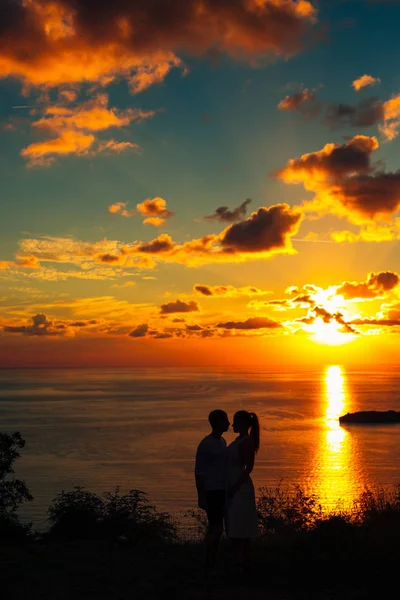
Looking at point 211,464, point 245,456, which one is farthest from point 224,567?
point 245,456

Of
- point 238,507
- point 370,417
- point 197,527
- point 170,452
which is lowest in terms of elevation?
point 370,417

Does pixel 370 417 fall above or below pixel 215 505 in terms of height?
below

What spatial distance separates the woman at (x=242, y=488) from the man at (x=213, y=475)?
134 mm

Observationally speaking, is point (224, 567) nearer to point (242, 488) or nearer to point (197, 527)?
point (242, 488)

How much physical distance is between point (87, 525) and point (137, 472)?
45631 millimetres

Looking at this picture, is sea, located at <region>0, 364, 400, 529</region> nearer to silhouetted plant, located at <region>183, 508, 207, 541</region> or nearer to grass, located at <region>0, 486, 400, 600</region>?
silhouetted plant, located at <region>183, 508, 207, 541</region>

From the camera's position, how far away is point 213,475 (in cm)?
948

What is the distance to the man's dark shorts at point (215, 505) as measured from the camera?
9492 millimetres

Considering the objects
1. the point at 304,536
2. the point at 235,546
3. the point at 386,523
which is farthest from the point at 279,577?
the point at 386,523

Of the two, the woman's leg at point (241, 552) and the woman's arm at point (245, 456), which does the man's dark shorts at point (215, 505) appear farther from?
the woman's leg at point (241, 552)

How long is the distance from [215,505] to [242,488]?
52 cm

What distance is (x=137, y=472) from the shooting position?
59.8 meters

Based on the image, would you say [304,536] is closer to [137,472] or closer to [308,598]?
[308,598]

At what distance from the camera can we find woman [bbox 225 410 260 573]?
30.8ft
